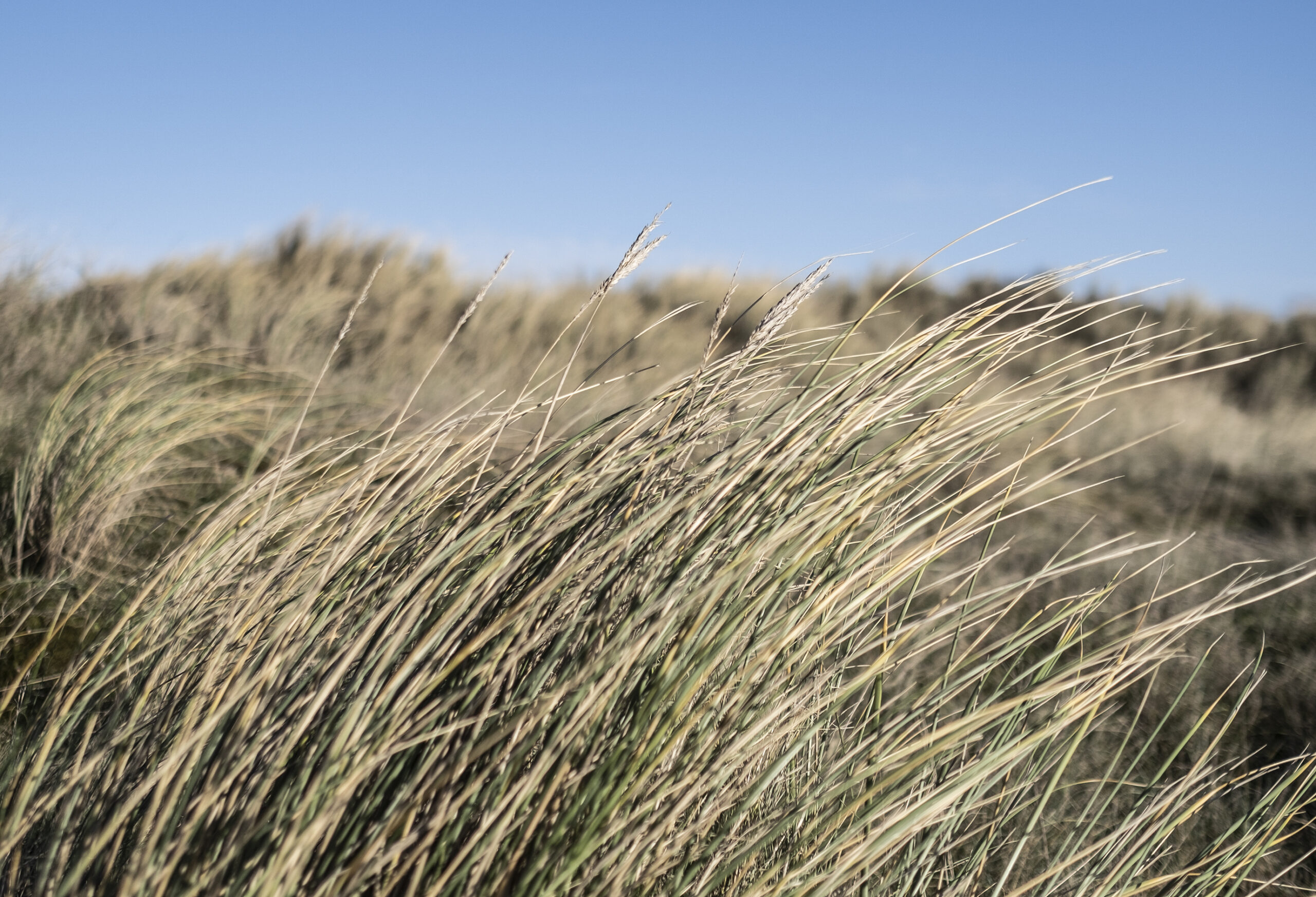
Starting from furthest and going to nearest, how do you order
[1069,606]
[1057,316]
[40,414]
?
[40,414] → [1069,606] → [1057,316]

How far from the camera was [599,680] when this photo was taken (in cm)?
73

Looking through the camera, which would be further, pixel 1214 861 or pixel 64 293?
pixel 64 293

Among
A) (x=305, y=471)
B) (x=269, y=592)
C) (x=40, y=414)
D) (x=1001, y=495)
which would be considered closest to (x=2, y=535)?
(x=40, y=414)

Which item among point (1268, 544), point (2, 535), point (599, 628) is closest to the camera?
point (599, 628)

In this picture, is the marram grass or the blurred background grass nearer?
the marram grass

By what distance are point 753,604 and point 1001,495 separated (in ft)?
1.43

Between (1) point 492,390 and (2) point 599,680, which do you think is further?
(1) point 492,390

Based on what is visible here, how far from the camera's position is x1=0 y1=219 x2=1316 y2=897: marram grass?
27.8 inches

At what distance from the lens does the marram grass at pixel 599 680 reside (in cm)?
71

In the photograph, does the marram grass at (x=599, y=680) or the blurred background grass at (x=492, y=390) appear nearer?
the marram grass at (x=599, y=680)

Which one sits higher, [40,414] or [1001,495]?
[40,414]

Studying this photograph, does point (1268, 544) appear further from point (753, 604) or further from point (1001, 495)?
point (753, 604)

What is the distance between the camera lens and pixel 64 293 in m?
4.82

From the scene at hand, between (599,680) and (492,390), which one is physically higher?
(492,390)
